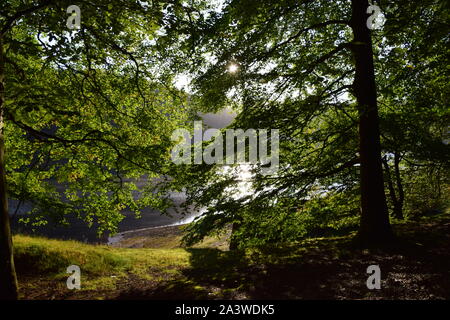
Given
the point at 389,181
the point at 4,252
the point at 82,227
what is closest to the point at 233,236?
the point at 4,252

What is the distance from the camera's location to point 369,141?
276 inches

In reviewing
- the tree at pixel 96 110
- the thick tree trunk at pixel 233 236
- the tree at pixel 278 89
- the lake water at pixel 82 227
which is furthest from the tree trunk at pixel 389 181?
the lake water at pixel 82 227

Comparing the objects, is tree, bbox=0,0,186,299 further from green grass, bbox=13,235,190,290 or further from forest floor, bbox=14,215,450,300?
forest floor, bbox=14,215,450,300

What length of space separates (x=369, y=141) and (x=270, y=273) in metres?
4.42

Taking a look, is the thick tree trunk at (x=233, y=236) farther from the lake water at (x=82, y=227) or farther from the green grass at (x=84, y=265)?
the lake water at (x=82, y=227)

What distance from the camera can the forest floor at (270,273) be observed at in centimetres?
446

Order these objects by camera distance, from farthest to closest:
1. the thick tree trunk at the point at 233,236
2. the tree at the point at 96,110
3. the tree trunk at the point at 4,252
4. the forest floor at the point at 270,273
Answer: the thick tree trunk at the point at 233,236 → the tree at the point at 96,110 → the forest floor at the point at 270,273 → the tree trunk at the point at 4,252

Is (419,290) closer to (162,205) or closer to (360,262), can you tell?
(360,262)

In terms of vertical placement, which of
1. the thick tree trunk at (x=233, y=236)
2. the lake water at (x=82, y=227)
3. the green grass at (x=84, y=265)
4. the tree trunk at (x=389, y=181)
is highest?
the tree trunk at (x=389, y=181)

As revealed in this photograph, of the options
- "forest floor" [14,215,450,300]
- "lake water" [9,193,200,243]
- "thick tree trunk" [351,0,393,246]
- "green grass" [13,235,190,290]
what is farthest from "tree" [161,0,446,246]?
"lake water" [9,193,200,243]

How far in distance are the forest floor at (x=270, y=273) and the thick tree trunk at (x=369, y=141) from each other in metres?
0.57

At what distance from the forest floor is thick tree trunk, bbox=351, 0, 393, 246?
0.57 m
